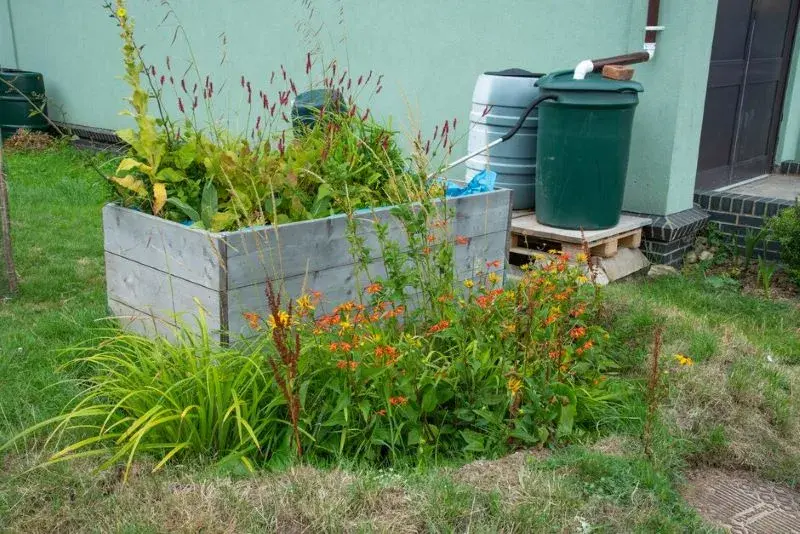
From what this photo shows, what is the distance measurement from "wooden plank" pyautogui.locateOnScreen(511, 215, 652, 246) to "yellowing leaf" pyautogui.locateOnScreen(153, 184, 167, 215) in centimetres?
252

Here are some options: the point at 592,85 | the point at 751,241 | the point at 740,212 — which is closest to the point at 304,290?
the point at 592,85

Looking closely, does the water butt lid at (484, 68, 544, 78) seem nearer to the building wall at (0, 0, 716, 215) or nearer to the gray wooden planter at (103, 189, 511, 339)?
the building wall at (0, 0, 716, 215)

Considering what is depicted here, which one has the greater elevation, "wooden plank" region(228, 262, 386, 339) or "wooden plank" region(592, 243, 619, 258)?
"wooden plank" region(228, 262, 386, 339)

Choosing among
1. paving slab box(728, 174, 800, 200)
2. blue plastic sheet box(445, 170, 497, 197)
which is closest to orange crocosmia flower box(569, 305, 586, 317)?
blue plastic sheet box(445, 170, 497, 197)

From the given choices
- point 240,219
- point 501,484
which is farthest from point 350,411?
point 240,219

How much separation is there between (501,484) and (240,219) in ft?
5.49

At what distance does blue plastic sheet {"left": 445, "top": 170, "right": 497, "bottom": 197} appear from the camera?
4383 millimetres

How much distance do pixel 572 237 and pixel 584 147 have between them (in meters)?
0.56

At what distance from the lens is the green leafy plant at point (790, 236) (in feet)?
16.3

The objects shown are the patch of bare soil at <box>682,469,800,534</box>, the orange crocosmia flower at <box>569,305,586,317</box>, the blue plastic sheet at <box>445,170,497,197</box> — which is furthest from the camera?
the blue plastic sheet at <box>445,170,497,197</box>

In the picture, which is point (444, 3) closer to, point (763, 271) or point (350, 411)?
Answer: point (763, 271)

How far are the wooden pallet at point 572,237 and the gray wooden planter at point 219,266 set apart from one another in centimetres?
130

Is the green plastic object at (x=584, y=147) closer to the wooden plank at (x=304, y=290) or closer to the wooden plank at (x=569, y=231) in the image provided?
the wooden plank at (x=569, y=231)

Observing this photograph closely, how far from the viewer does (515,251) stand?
536 cm
